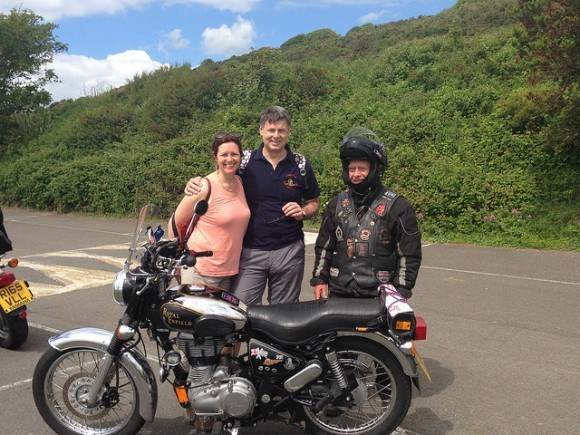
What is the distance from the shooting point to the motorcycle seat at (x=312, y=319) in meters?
3.25

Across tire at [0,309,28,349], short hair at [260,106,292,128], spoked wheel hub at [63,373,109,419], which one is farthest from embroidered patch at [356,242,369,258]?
tire at [0,309,28,349]

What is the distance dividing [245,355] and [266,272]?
0.82 meters

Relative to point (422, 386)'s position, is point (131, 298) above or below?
above

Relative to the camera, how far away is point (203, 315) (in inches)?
127

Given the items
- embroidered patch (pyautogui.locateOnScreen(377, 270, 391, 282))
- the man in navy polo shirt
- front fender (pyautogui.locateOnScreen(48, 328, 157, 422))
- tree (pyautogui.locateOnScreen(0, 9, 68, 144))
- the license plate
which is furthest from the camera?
tree (pyautogui.locateOnScreen(0, 9, 68, 144))

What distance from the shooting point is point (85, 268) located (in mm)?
9328

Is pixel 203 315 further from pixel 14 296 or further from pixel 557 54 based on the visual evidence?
pixel 557 54

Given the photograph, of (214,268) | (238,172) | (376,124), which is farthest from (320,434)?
(376,124)

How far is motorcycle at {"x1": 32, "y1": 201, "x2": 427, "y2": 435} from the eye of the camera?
325cm

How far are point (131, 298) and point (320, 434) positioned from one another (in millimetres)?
1352

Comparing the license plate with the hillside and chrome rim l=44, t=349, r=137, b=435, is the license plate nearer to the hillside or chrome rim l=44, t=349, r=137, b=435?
chrome rim l=44, t=349, r=137, b=435

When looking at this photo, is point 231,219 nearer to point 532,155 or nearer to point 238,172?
point 238,172

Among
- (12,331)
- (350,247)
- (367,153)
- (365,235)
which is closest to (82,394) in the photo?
(350,247)

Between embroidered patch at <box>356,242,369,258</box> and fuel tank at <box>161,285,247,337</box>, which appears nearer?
fuel tank at <box>161,285,247,337</box>
